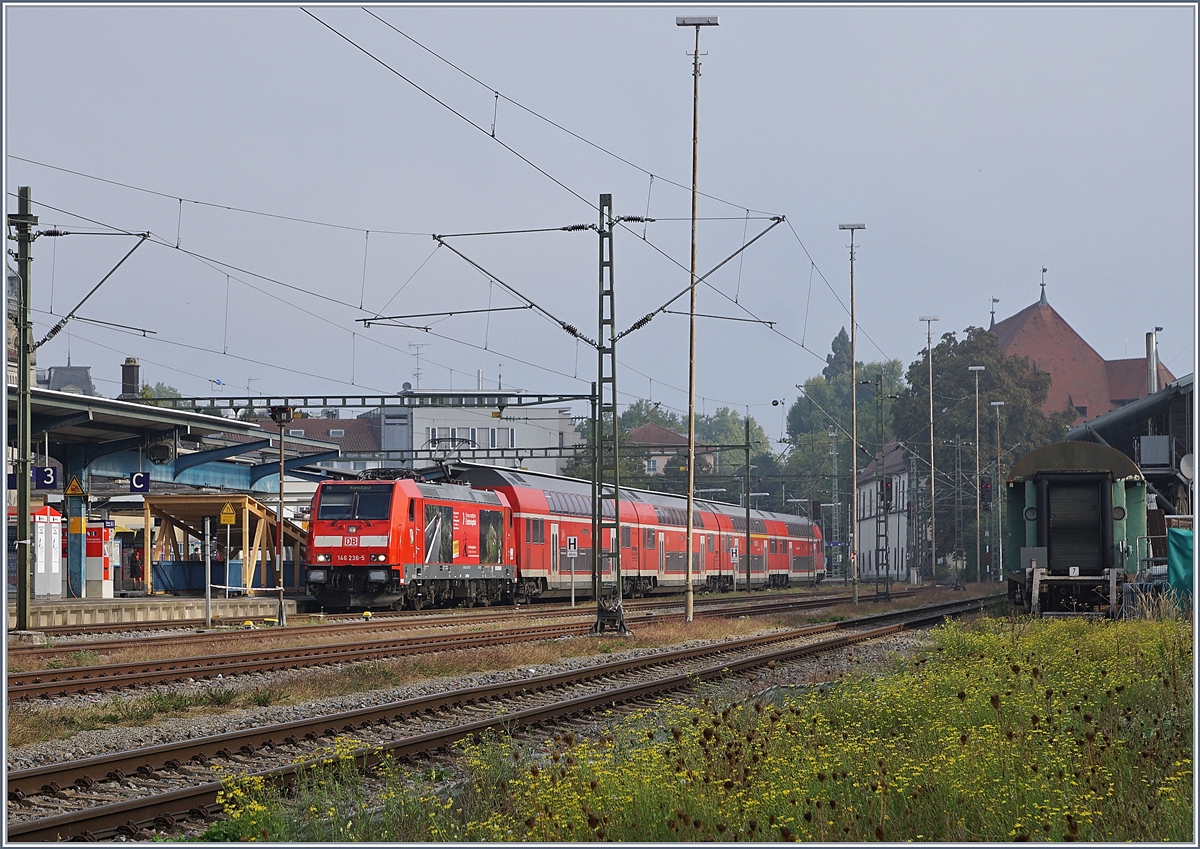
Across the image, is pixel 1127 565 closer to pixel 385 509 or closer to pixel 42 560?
pixel 385 509

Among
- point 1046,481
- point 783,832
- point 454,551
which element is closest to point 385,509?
point 454,551

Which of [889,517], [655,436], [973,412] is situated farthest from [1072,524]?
[655,436]

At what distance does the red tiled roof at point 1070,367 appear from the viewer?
328 feet

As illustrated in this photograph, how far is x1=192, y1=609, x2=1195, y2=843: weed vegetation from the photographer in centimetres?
714

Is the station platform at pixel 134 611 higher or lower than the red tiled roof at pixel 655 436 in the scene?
lower

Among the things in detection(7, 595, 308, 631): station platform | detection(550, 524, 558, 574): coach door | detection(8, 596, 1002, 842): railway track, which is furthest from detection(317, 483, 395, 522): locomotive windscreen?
detection(8, 596, 1002, 842): railway track

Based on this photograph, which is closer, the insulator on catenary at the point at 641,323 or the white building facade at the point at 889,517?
the insulator on catenary at the point at 641,323

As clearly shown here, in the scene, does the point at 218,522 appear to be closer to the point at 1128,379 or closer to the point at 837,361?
the point at 1128,379

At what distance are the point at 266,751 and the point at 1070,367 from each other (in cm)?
10019

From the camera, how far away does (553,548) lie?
41250 millimetres

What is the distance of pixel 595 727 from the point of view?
13070 millimetres

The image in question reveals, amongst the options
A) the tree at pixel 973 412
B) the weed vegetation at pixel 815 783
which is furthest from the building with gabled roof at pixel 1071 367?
the weed vegetation at pixel 815 783

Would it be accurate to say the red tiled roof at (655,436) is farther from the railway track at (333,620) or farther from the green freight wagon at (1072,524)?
the green freight wagon at (1072,524)

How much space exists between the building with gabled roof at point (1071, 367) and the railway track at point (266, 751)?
291 feet
